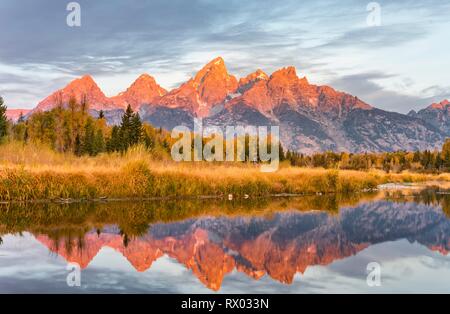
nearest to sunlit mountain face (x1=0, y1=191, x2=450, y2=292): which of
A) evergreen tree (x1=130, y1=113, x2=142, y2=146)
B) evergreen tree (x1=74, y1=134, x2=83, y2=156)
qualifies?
evergreen tree (x1=130, y1=113, x2=142, y2=146)

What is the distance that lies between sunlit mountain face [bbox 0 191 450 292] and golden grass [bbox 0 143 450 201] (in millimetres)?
1752

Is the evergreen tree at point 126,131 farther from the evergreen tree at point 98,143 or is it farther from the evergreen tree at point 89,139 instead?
the evergreen tree at point 98,143

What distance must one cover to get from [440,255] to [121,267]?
22.9ft

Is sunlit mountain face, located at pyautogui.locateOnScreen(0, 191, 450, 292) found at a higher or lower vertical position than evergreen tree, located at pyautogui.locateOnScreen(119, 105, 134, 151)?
lower

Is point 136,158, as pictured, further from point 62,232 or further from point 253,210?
point 62,232

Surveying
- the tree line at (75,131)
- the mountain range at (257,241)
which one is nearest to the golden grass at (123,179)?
the mountain range at (257,241)

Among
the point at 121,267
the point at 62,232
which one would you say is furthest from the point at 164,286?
the point at 62,232

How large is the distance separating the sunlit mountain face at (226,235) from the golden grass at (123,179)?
1752 mm

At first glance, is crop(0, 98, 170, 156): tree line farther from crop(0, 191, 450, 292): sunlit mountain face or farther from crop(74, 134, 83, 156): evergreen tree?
crop(0, 191, 450, 292): sunlit mountain face

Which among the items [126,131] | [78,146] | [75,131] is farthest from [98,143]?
[126,131]

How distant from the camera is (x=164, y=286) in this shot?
8148 mm

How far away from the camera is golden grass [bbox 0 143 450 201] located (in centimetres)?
1936

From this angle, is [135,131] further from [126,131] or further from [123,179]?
[123,179]
